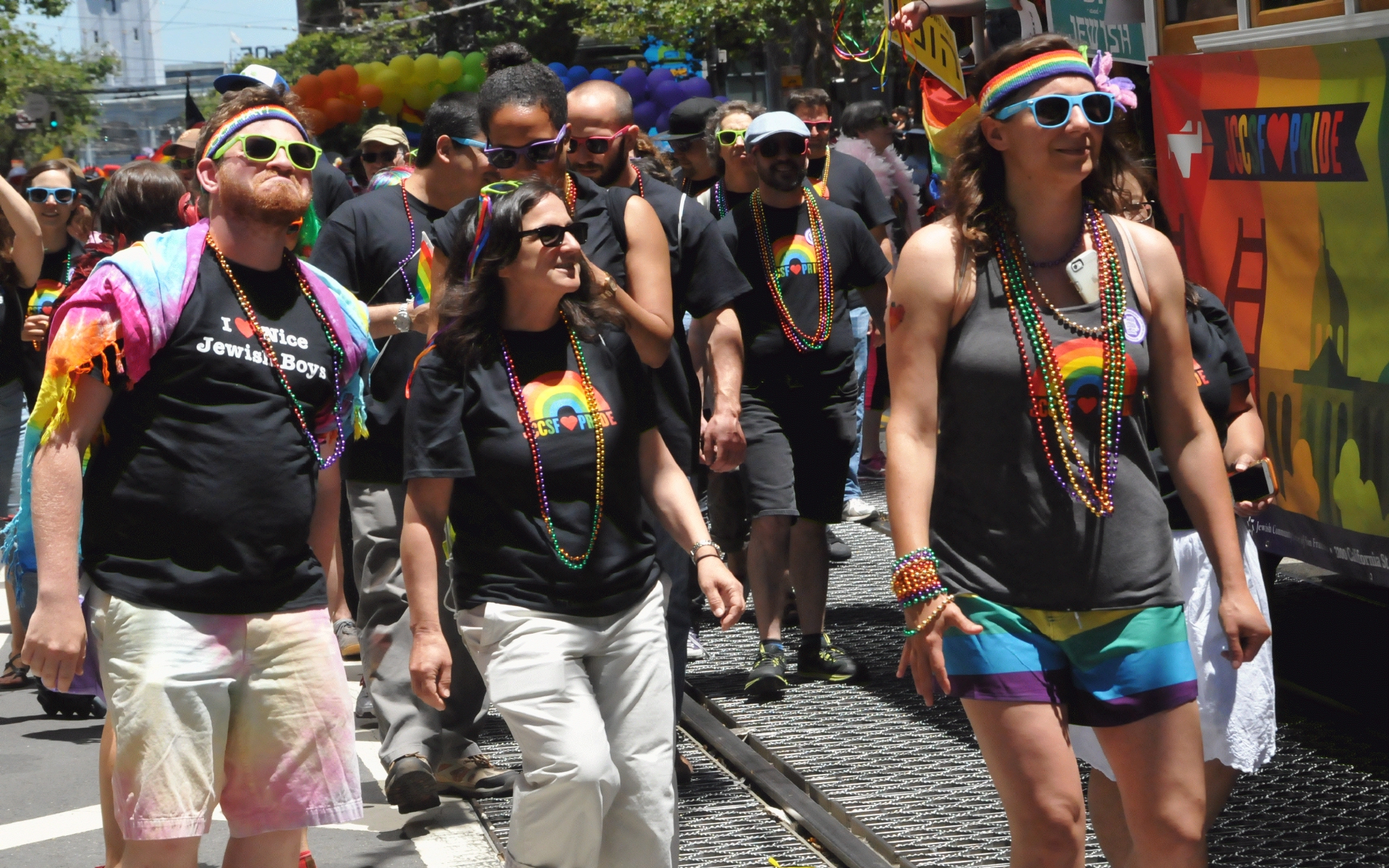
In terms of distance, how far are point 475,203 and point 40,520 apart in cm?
133

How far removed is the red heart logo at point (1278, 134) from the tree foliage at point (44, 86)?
4461 centimetres

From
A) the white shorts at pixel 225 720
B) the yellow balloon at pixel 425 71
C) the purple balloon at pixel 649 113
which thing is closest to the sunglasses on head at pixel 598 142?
the white shorts at pixel 225 720

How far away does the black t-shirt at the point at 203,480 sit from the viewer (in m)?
3.48

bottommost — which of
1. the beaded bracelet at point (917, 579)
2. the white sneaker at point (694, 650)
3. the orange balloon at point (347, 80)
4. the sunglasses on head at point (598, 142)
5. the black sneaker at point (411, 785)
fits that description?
the white sneaker at point (694, 650)

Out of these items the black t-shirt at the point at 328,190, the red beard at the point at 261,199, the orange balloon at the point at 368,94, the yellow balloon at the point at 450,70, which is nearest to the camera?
the red beard at the point at 261,199

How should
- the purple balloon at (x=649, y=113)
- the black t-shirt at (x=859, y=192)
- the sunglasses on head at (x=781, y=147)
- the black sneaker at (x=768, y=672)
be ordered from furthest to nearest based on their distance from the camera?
the purple balloon at (x=649, y=113) < the black t-shirt at (x=859, y=192) < the sunglasses on head at (x=781, y=147) < the black sneaker at (x=768, y=672)

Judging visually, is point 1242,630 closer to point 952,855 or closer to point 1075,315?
point 1075,315

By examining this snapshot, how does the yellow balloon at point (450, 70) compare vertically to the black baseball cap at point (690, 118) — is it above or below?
above

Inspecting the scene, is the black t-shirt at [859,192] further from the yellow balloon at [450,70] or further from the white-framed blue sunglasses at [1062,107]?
the yellow balloon at [450,70]

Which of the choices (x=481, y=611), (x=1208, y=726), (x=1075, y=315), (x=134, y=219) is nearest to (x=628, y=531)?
(x=481, y=611)

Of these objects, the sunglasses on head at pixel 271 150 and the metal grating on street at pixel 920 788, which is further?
the metal grating on street at pixel 920 788

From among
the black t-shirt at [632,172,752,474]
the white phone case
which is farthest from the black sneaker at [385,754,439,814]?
the white phone case

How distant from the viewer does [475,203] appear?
412 centimetres

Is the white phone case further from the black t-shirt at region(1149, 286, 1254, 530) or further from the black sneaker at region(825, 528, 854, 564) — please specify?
the black sneaker at region(825, 528, 854, 564)
